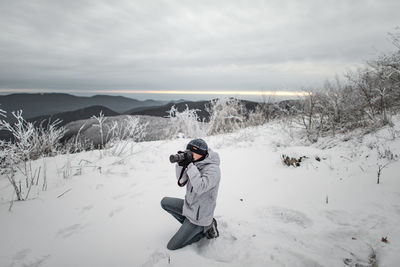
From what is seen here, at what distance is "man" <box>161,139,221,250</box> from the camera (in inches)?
75.4

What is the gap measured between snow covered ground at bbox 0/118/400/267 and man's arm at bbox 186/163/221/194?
70 centimetres

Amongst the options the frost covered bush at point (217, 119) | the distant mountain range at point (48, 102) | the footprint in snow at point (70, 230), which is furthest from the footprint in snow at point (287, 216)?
the distant mountain range at point (48, 102)

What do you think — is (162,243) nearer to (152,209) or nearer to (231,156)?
(152,209)

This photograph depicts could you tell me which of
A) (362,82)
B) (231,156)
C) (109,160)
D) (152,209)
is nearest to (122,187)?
(152,209)

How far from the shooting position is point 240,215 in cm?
265

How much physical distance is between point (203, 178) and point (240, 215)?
1127 millimetres

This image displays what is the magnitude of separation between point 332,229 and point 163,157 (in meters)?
4.01

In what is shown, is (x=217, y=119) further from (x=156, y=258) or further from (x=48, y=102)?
(x=48, y=102)

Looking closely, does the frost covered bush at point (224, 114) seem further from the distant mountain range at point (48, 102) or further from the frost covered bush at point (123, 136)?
the distant mountain range at point (48, 102)

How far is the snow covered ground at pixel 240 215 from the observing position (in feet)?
6.34

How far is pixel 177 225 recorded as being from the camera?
8.36 feet

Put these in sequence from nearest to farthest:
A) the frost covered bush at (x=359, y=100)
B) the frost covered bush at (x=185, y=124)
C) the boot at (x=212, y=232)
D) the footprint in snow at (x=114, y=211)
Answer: the boot at (x=212, y=232) < the footprint in snow at (x=114, y=211) < the frost covered bush at (x=359, y=100) < the frost covered bush at (x=185, y=124)

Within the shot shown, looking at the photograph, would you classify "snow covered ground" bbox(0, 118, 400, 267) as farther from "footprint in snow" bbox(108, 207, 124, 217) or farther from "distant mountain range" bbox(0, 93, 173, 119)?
"distant mountain range" bbox(0, 93, 173, 119)

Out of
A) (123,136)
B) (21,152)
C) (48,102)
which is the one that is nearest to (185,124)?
(123,136)
